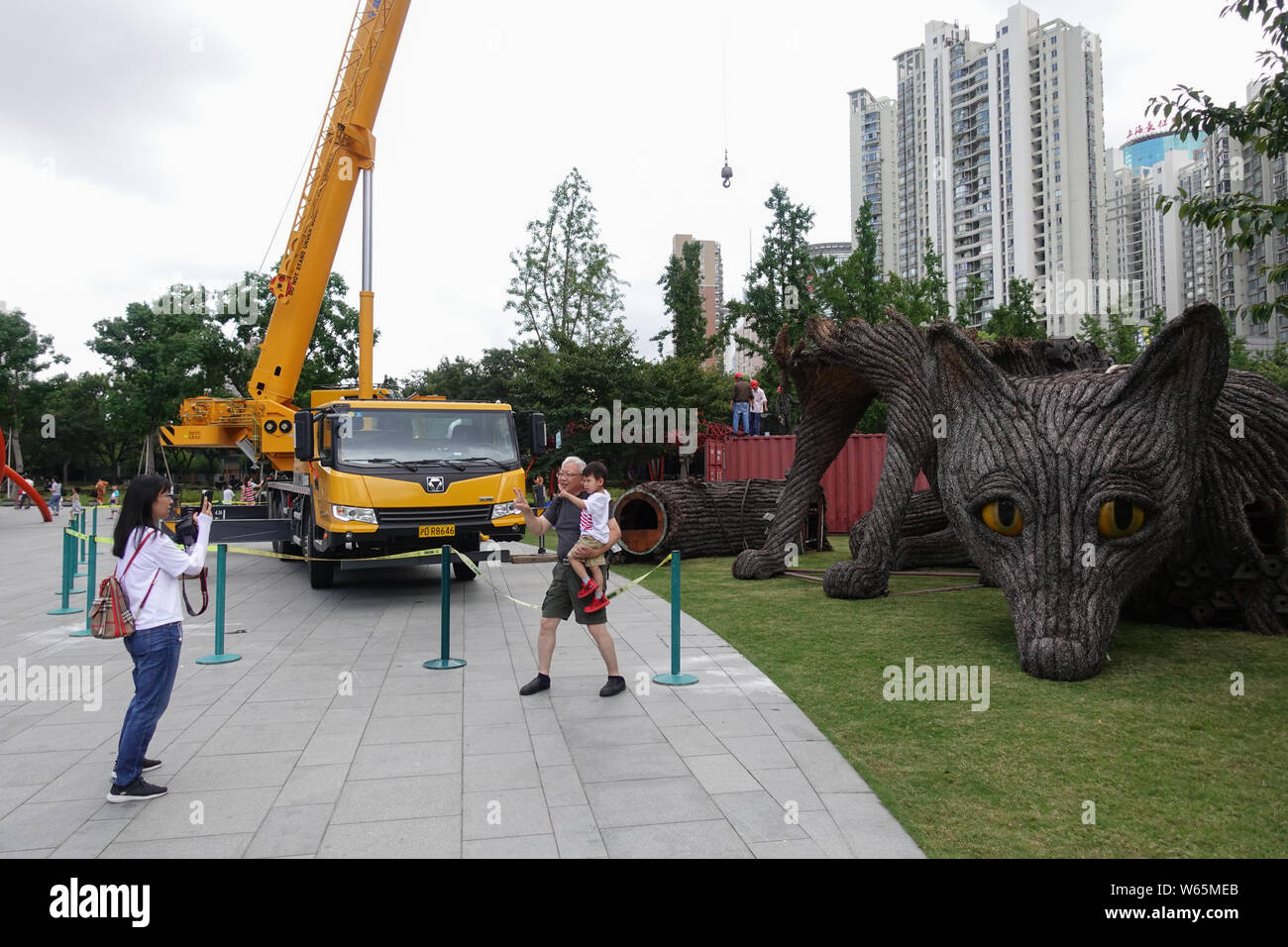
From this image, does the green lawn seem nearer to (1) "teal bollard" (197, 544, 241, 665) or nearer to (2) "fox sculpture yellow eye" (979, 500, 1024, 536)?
(2) "fox sculpture yellow eye" (979, 500, 1024, 536)

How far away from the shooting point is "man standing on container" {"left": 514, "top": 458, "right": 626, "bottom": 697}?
6.04 metres

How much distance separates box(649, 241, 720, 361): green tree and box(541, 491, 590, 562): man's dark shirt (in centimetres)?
2874

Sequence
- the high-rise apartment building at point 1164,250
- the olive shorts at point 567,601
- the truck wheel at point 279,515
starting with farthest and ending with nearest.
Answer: the high-rise apartment building at point 1164,250 → the truck wheel at point 279,515 → the olive shorts at point 567,601

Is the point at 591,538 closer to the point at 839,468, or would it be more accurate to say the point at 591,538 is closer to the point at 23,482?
the point at 839,468

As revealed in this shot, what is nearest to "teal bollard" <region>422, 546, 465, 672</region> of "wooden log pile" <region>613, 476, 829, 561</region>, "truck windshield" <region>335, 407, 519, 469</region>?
"truck windshield" <region>335, 407, 519, 469</region>

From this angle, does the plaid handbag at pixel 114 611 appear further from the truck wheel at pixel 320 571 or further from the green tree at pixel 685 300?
the green tree at pixel 685 300

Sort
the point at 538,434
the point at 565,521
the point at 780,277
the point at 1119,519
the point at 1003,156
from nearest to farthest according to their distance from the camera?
1. the point at 1119,519
2. the point at 565,521
3. the point at 538,434
4. the point at 780,277
5. the point at 1003,156

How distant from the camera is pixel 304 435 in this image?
406 inches

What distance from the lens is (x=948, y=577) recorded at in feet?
37.8

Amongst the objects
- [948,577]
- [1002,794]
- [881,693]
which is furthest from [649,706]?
[948,577]

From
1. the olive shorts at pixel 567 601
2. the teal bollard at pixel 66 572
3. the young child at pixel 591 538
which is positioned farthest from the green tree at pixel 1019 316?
the teal bollard at pixel 66 572

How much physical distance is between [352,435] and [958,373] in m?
7.34

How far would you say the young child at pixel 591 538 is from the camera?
19.6 feet

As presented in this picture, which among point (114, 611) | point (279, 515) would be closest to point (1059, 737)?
point (114, 611)
